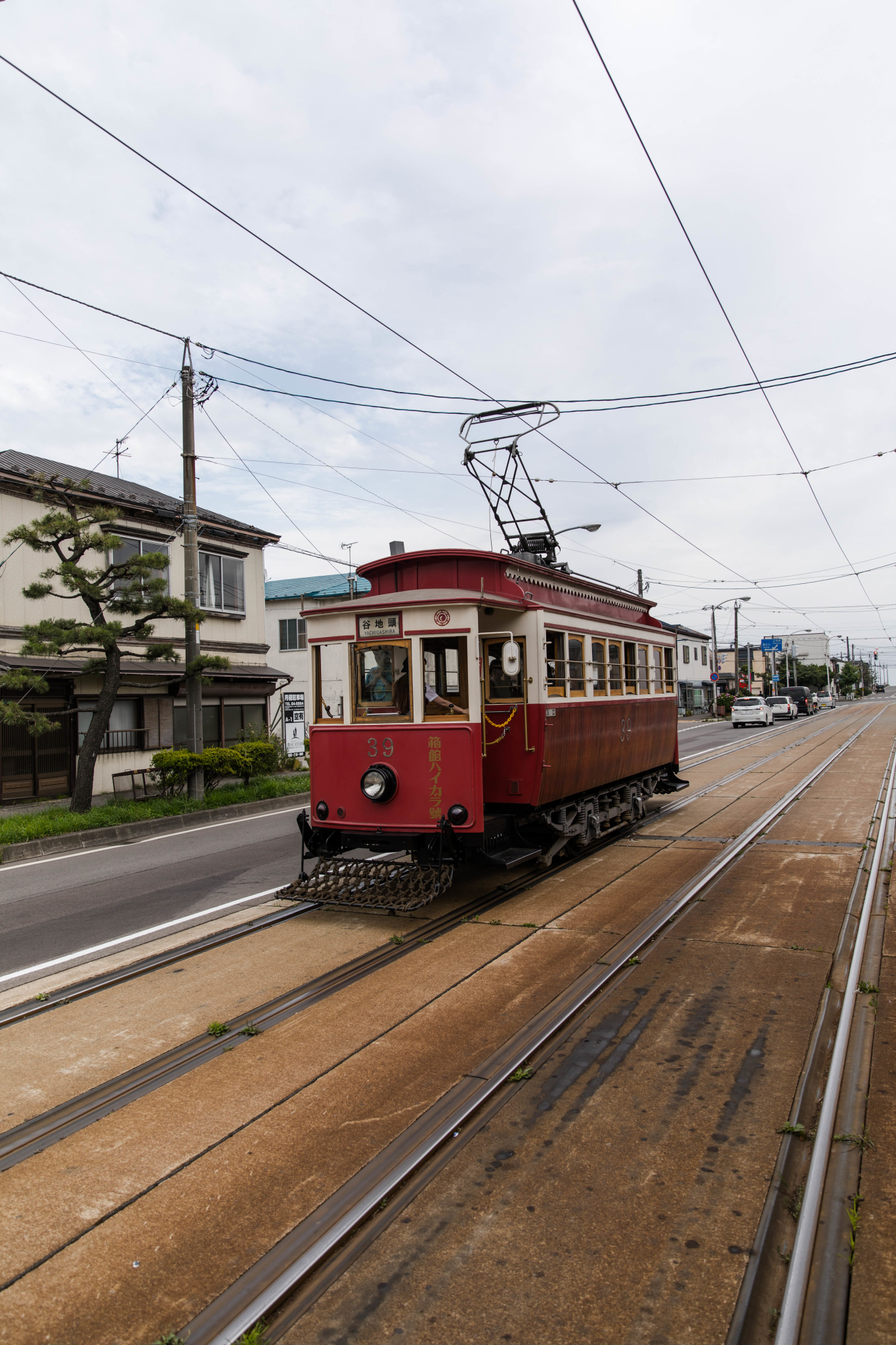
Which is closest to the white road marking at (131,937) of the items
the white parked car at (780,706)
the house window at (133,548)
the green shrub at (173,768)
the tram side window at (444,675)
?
the tram side window at (444,675)

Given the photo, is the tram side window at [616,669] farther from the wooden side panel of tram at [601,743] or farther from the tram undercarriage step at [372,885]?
the tram undercarriage step at [372,885]

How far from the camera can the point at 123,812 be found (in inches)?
571

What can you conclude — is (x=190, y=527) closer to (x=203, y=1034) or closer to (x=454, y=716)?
(x=454, y=716)

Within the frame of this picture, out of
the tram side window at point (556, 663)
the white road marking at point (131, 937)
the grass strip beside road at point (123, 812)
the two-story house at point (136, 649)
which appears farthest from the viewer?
the two-story house at point (136, 649)

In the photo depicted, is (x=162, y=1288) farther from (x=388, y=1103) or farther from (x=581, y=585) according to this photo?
(x=581, y=585)

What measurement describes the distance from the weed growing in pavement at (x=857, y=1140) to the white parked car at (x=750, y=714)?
38.6 m

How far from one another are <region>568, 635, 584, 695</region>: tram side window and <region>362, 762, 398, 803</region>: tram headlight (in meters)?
2.65

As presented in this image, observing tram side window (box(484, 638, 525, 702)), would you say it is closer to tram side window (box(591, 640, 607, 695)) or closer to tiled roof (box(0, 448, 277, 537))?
tram side window (box(591, 640, 607, 695))

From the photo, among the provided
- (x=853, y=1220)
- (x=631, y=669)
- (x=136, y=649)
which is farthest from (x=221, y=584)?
(x=853, y=1220)

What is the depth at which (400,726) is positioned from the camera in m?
7.83

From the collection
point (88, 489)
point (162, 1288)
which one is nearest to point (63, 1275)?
point (162, 1288)

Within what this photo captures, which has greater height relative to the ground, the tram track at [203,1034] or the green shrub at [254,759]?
the green shrub at [254,759]

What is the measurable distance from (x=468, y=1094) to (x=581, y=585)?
736cm

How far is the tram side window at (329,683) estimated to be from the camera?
27.0 feet
